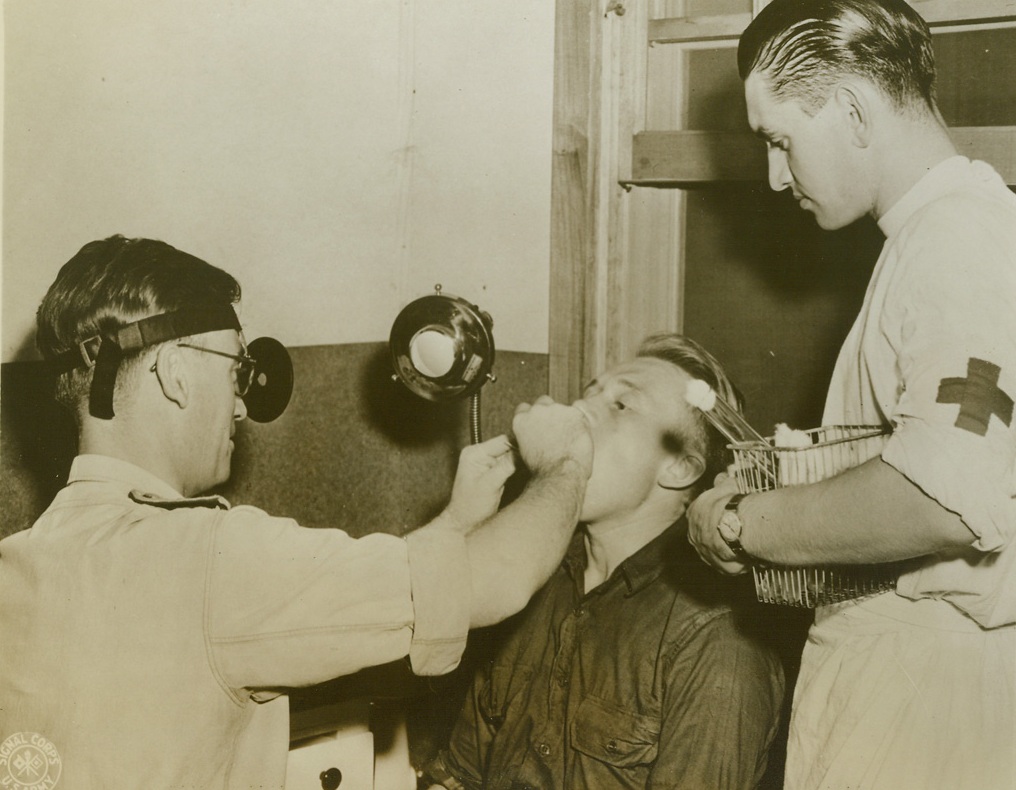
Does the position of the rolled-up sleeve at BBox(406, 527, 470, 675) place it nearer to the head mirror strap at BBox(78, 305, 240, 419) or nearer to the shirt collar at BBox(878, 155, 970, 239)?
the head mirror strap at BBox(78, 305, 240, 419)

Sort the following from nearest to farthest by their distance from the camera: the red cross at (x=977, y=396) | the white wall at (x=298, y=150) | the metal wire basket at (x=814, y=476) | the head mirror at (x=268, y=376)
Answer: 1. the red cross at (x=977, y=396)
2. the metal wire basket at (x=814, y=476)
3. the white wall at (x=298, y=150)
4. the head mirror at (x=268, y=376)

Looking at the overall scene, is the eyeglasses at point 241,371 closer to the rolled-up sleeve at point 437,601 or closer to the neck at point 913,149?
the rolled-up sleeve at point 437,601

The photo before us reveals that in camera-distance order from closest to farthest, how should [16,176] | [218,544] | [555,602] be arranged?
[218,544]
[16,176]
[555,602]

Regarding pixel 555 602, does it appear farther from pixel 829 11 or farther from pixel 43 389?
pixel 829 11

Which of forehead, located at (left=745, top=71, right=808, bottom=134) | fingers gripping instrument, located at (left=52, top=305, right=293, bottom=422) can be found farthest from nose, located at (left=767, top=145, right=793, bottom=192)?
fingers gripping instrument, located at (left=52, top=305, right=293, bottom=422)

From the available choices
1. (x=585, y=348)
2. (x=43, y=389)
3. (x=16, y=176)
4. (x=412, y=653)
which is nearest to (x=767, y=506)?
(x=412, y=653)

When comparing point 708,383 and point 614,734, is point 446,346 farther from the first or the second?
point 614,734

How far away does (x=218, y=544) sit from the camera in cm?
156

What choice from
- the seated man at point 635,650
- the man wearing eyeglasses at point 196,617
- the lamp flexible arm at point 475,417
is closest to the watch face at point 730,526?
the man wearing eyeglasses at point 196,617

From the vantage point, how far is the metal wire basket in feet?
5.35

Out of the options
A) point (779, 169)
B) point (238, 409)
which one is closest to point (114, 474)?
point (238, 409)

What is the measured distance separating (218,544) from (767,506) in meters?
0.93

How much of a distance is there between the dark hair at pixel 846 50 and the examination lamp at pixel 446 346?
2.76 ft

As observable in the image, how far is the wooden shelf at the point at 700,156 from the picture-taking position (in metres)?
2.48
